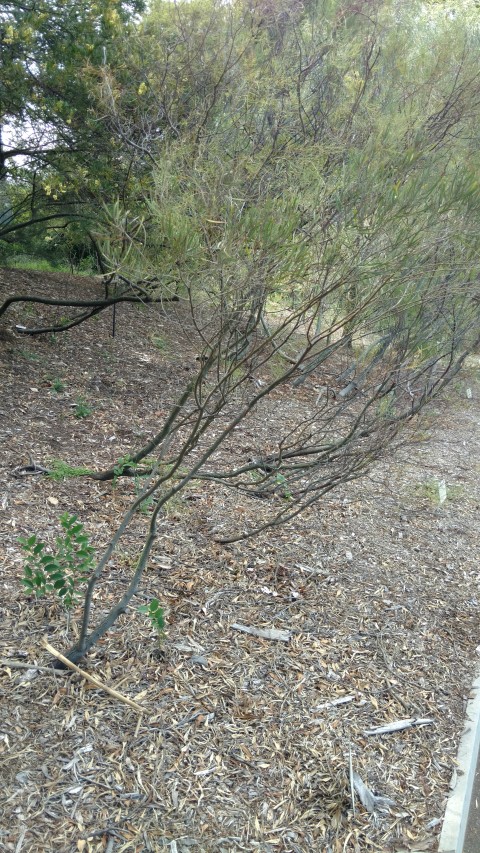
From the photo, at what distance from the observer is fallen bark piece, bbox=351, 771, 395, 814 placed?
2850 millimetres

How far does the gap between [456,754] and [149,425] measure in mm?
3730

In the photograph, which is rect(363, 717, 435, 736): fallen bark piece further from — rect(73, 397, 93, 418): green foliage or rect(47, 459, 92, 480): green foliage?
rect(73, 397, 93, 418): green foliage

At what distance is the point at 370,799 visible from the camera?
288 cm

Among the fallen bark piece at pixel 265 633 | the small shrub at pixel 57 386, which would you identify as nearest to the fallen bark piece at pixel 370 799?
the fallen bark piece at pixel 265 633

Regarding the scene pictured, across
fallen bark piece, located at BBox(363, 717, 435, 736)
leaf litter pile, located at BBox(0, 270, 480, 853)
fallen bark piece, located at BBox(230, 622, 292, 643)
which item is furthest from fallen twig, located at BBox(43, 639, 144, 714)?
fallen bark piece, located at BBox(363, 717, 435, 736)

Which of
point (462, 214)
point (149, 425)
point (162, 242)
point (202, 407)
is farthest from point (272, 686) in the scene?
point (149, 425)

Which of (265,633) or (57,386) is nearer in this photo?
(265,633)

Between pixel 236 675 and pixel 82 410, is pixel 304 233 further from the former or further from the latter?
pixel 82 410

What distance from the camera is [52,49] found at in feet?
19.2

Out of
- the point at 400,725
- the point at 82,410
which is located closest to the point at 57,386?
the point at 82,410

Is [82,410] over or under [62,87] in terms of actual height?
under

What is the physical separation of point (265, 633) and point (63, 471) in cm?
190

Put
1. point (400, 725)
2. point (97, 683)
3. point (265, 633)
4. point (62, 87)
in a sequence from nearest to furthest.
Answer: point (97, 683) → point (400, 725) → point (265, 633) → point (62, 87)

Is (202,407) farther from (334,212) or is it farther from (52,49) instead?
(52,49)
